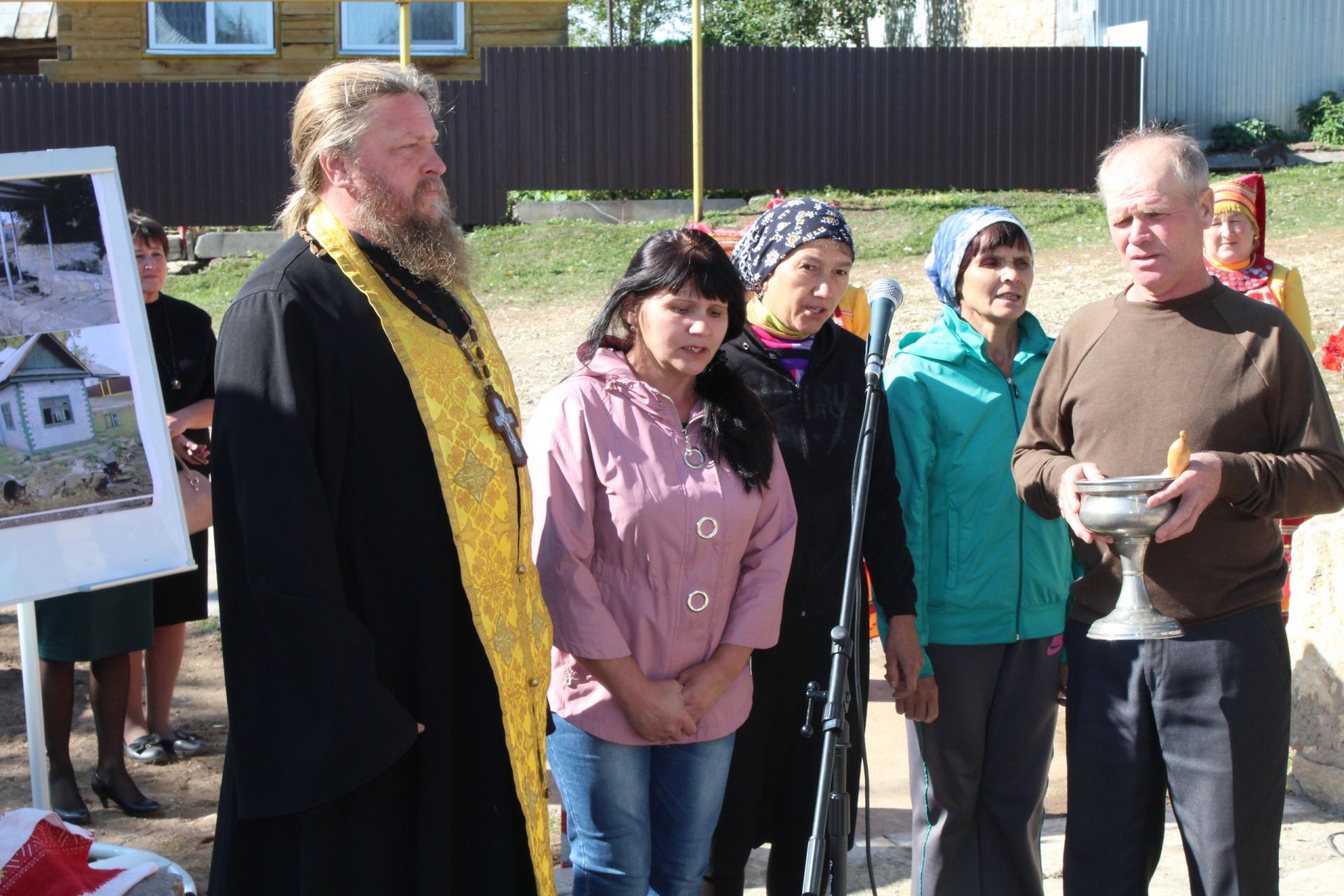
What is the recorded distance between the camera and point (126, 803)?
420cm

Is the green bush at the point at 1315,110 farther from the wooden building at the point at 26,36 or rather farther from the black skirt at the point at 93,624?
the black skirt at the point at 93,624

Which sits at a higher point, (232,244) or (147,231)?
(232,244)

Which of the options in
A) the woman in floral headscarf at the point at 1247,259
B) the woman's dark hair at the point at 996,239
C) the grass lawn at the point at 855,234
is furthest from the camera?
the grass lawn at the point at 855,234

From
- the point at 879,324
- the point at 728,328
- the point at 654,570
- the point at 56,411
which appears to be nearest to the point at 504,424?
the point at 654,570

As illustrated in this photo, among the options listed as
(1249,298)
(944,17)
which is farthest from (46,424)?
(944,17)

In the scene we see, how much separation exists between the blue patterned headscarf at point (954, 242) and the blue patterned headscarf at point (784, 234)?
9.7 inches

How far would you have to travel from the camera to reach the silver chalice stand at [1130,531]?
8.22 feet

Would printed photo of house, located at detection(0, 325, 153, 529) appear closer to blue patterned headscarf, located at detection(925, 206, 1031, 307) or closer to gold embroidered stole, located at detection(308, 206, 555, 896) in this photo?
gold embroidered stole, located at detection(308, 206, 555, 896)

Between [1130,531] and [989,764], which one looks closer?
[1130,531]

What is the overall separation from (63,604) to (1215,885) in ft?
11.0

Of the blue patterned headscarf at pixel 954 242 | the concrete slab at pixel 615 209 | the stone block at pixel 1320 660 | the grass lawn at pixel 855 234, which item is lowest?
the stone block at pixel 1320 660

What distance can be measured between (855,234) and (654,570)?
446 inches

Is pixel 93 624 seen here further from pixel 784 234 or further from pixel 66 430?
pixel 784 234

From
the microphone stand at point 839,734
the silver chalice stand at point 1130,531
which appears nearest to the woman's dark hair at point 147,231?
the microphone stand at point 839,734
